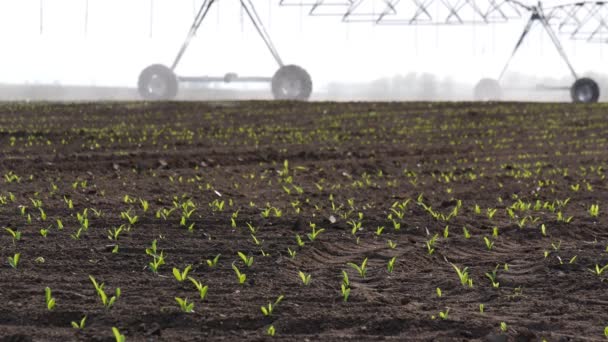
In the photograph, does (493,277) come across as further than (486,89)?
No

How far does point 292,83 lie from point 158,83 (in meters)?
5.10

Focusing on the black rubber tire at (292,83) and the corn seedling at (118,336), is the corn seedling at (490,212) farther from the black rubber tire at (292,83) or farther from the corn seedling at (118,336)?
the black rubber tire at (292,83)

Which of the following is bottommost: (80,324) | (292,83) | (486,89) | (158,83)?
(80,324)

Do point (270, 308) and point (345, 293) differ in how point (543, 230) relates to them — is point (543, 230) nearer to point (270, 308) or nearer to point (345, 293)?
point (345, 293)

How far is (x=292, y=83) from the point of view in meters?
29.3

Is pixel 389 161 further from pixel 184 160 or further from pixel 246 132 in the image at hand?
pixel 246 132

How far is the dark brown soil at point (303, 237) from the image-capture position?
3803 millimetres

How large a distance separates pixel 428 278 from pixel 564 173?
22.4ft

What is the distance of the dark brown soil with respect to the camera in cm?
380

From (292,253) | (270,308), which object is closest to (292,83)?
(292,253)

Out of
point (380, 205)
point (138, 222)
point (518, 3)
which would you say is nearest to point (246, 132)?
point (380, 205)

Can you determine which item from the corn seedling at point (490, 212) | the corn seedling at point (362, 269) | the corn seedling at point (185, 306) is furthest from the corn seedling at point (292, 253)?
the corn seedling at point (490, 212)

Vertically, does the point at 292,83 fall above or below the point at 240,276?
above

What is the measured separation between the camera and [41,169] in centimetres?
1059
